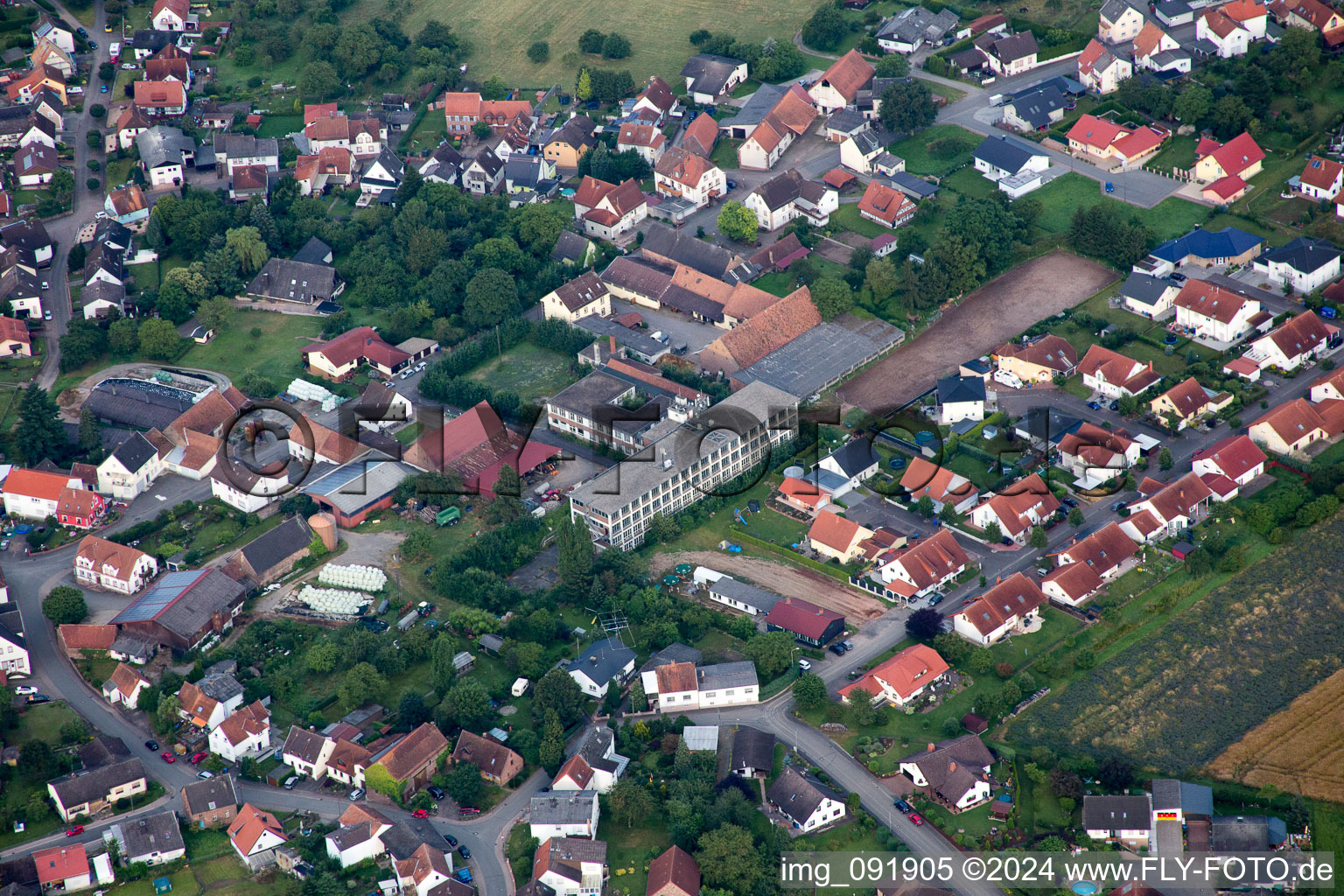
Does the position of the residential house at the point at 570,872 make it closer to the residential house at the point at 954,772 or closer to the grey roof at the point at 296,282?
the residential house at the point at 954,772

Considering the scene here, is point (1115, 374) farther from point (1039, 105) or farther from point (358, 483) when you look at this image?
point (358, 483)

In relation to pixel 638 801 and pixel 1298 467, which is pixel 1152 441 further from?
pixel 638 801

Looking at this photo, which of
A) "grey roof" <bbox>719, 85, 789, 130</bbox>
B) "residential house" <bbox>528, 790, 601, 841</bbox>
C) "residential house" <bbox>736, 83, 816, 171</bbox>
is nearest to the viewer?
"residential house" <bbox>528, 790, 601, 841</bbox>

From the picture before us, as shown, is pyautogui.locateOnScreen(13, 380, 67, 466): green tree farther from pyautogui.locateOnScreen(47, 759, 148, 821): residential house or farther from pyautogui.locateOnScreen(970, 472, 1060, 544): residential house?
pyautogui.locateOnScreen(970, 472, 1060, 544): residential house

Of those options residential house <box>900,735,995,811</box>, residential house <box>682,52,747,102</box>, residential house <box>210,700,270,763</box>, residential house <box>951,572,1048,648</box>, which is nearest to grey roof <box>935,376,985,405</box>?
residential house <box>951,572,1048,648</box>

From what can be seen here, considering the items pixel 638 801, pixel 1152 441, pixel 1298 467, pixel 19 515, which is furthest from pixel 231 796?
pixel 1298 467

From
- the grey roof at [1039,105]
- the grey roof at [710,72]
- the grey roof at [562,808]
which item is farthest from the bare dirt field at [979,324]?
the grey roof at [710,72]

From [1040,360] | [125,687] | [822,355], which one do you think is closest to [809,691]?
[822,355]
